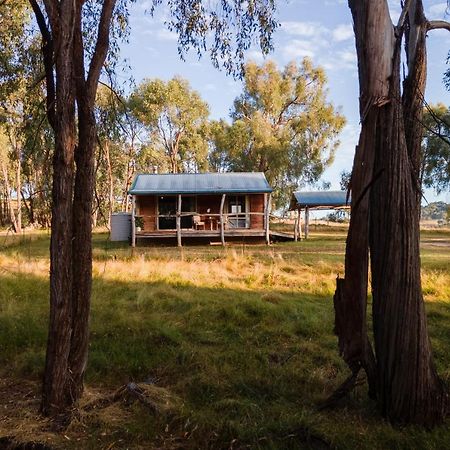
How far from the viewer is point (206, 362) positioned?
5738mm

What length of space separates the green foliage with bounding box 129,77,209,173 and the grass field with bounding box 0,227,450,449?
30.7 metres

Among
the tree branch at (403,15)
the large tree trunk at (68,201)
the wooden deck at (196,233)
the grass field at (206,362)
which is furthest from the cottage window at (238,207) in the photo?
the tree branch at (403,15)

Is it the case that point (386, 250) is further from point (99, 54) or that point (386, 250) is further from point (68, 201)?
point (99, 54)

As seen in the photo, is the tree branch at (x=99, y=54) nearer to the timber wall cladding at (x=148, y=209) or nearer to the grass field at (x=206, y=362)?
the grass field at (x=206, y=362)

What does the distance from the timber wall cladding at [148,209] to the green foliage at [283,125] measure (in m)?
15.8

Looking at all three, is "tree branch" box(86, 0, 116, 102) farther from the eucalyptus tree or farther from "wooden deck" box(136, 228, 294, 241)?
"wooden deck" box(136, 228, 294, 241)

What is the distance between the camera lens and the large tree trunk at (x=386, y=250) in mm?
3971

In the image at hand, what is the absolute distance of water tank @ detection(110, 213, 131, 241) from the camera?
2531 centimetres

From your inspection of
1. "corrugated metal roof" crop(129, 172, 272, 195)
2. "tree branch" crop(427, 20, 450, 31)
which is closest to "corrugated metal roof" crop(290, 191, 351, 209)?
"corrugated metal roof" crop(129, 172, 272, 195)

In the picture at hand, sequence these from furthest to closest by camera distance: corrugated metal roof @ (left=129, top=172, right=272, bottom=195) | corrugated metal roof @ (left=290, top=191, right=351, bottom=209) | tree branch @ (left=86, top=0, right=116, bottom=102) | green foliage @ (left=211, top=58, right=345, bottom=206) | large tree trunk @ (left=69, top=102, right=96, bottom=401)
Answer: green foliage @ (left=211, top=58, right=345, bottom=206), corrugated metal roof @ (left=290, top=191, right=351, bottom=209), corrugated metal roof @ (left=129, top=172, right=272, bottom=195), tree branch @ (left=86, top=0, right=116, bottom=102), large tree trunk @ (left=69, top=102, right=96, bottom=401)

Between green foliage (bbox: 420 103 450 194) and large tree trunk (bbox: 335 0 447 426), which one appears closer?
large tree trunk (bbox: 335 0 447 426)

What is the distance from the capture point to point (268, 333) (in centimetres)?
702

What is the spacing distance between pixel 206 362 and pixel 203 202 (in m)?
18.8

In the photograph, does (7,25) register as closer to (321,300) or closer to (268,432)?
(321,300)
